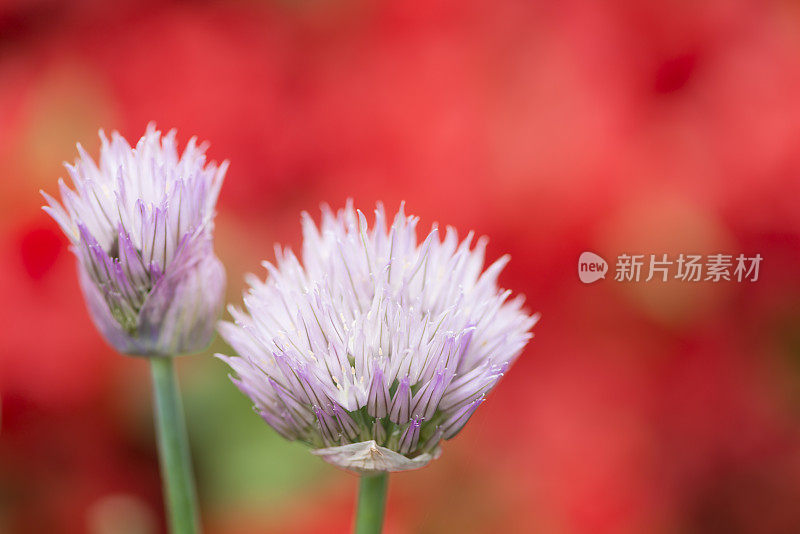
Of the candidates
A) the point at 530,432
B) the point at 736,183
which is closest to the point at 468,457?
the point at 530,432

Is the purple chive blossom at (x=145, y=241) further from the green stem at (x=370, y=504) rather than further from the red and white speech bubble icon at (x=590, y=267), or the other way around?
the red and white speech bubble icon at (x=590, y=267)

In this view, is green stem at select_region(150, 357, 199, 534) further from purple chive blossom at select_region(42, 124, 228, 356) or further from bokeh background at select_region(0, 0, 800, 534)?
bokeh background at select_region(0, 0, 800, 534)

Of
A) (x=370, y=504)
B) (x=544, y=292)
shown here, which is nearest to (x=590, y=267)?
(x=544, y=292)

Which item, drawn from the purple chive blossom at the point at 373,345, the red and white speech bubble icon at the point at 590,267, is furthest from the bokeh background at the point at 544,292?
the purple chive blossom at the point at 373,345

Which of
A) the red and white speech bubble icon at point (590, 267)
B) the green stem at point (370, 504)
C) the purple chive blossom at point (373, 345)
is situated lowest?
the green stem at point (370, 504)

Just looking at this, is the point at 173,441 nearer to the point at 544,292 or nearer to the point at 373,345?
the point at 373,345

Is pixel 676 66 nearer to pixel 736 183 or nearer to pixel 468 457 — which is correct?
pixel 736 183
